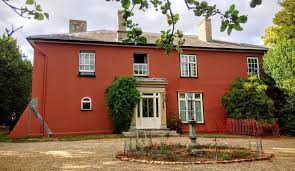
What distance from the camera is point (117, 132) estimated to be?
68.3 ft

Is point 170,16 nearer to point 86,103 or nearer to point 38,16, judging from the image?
point 38,16

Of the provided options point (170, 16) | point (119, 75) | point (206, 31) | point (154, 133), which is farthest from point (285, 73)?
point (170, 16)

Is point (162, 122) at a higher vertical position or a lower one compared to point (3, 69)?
lower

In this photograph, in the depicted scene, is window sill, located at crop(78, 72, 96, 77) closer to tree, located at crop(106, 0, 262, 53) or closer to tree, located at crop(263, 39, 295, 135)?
tree, located at crop(263, 39, 295, 135)

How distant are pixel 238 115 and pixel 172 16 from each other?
18.8 metres

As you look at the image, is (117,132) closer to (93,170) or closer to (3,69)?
(93,170)

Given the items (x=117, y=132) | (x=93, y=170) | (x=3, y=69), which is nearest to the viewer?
(x=93, y=170)

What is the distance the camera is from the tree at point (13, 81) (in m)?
29.5

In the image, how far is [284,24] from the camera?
929 inches

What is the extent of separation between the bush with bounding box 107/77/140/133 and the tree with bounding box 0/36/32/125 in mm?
12562

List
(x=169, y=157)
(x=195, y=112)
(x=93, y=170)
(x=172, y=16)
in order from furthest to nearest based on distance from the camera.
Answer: (x=195, y=112) → (x=169, y=157) → (x=93, y=170) → (x=172, y=16)

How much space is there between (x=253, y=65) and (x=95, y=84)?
12.3 m

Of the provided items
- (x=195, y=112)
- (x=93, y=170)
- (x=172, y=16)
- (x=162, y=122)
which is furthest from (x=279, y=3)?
(x=172, y=16)

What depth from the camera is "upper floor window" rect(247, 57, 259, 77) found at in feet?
81.1
